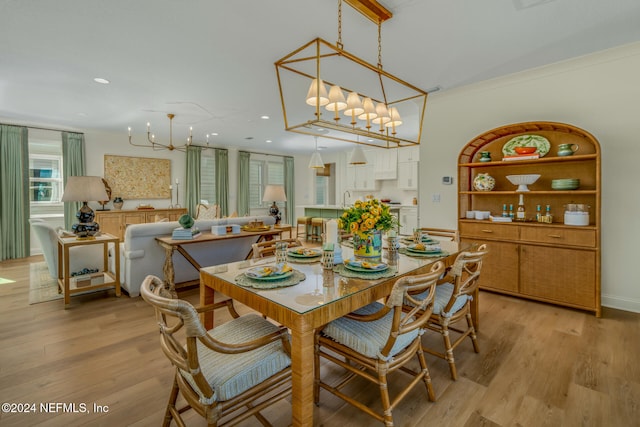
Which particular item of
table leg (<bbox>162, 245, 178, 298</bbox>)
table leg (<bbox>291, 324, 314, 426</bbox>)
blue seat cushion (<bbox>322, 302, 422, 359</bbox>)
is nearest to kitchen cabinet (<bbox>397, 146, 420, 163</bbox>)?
table leg (<bbox>162, 245, 178, 298</bbox>)

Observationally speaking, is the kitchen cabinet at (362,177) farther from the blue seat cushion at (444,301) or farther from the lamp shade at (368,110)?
the blue seat cushion at (444,301)

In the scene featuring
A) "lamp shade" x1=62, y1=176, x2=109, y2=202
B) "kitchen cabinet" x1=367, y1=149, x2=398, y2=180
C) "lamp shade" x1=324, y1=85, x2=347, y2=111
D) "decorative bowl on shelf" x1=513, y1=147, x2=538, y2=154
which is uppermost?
"kitchen cabinet" x1=367, y1=149, x2=398, y2=180

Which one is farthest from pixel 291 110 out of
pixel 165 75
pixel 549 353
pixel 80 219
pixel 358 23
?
pixel 549 353

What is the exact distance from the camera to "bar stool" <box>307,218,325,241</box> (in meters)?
7.34

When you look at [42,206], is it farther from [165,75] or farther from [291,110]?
[291,110]

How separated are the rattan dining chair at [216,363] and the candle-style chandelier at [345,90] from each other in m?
1.31

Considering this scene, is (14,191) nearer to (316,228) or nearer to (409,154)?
(316,228)

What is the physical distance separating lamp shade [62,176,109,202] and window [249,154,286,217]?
563 centimetres

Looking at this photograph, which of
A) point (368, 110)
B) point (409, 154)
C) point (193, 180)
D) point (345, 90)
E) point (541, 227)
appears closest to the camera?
point (368, 110)

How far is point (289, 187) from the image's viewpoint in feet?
32.7

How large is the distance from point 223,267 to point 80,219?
2.80m

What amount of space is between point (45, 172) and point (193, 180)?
279 centimetres

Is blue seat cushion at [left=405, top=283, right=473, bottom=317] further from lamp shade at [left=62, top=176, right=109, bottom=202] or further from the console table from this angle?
lamp shade at [left=62, top=176, right=109, bottom=202]

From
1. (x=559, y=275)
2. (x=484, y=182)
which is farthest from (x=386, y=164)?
(x=559, y=275)
